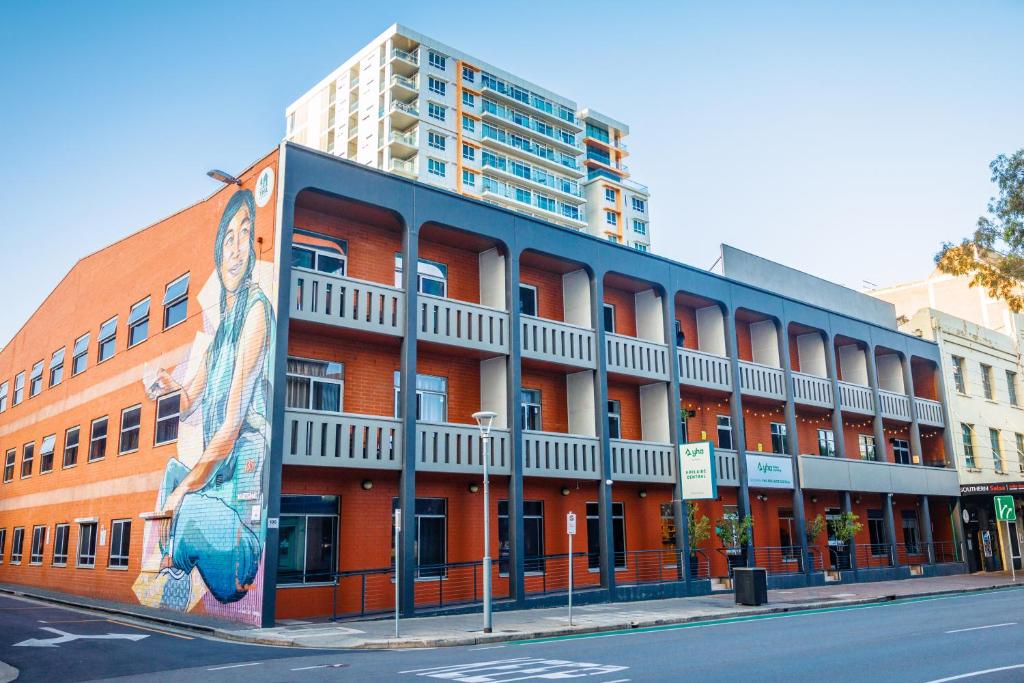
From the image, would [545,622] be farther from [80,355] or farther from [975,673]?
[80,355]

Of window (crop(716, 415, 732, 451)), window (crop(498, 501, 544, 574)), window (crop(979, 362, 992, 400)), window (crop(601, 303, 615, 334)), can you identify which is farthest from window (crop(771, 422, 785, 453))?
window (crop(979, 362, 992, 400))

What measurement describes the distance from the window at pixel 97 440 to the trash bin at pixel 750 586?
776 inches

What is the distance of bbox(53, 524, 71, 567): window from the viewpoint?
91.9 feet

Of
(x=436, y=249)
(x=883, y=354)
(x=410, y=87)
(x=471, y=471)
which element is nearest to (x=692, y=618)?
(x=471, y=471)

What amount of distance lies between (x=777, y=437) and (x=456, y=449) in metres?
16.8

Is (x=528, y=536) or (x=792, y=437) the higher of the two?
(x=792, y=437)

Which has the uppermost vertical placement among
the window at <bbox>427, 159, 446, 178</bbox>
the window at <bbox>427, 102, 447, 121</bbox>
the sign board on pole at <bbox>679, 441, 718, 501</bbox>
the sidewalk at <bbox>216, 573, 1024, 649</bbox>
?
the window at <bbox>427, 102, 447, 121</bbox>

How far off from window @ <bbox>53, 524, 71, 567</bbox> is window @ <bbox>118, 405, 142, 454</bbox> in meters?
5.23

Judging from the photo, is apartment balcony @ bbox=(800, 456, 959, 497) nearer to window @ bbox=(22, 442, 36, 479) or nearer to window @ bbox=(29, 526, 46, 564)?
window @ bbox=(29, 526, 46, 564)

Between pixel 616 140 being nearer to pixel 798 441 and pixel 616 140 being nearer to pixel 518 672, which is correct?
pixel 798 441

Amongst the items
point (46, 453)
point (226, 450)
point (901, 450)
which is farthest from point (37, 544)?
point (901, 450)

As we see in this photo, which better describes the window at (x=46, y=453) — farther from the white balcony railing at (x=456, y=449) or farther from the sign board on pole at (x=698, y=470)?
the sign board on pole at (x=698, y=470)

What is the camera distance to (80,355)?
97.3 ft

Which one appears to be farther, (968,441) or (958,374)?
(958,374)
